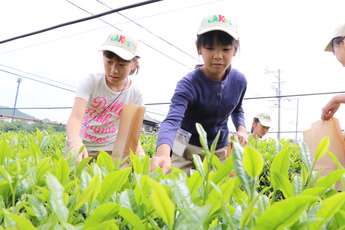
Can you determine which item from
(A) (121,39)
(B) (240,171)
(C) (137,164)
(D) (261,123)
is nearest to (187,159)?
(A) (121,39)

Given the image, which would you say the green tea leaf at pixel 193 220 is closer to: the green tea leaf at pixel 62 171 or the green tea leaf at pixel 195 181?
the green tea leaf at pixel 195 181

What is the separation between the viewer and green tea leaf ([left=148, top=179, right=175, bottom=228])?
317 millimetres

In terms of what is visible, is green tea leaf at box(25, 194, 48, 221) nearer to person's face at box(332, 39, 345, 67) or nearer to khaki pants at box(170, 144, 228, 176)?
khaki pants at box(170, 144, 228, 176)

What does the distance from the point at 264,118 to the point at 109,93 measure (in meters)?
3.50

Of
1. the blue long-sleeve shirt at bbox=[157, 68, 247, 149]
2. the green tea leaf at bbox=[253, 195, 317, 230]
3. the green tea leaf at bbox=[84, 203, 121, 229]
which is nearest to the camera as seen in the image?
the green tea leaf at bbox=[253, 195, 317, 230]

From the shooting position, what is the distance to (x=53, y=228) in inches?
16.6

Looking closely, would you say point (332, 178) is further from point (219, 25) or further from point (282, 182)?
point (219, 25)

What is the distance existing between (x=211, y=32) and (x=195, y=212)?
66.6 inches

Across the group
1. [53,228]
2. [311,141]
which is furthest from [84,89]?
[53,228]

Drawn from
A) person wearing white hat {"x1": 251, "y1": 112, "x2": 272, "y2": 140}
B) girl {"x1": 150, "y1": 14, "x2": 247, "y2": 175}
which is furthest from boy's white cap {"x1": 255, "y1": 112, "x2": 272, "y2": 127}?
girl {"x1": 150, "y1": 14, "x2": 247, "y2": 175}

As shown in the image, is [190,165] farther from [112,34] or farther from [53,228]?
[53,228]

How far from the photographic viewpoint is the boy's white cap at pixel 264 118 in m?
4.91

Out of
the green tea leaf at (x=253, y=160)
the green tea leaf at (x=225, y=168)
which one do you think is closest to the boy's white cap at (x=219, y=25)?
the green tea leaf at (x=225, y=168)

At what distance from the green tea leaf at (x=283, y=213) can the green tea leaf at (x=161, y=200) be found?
0.10 meters
